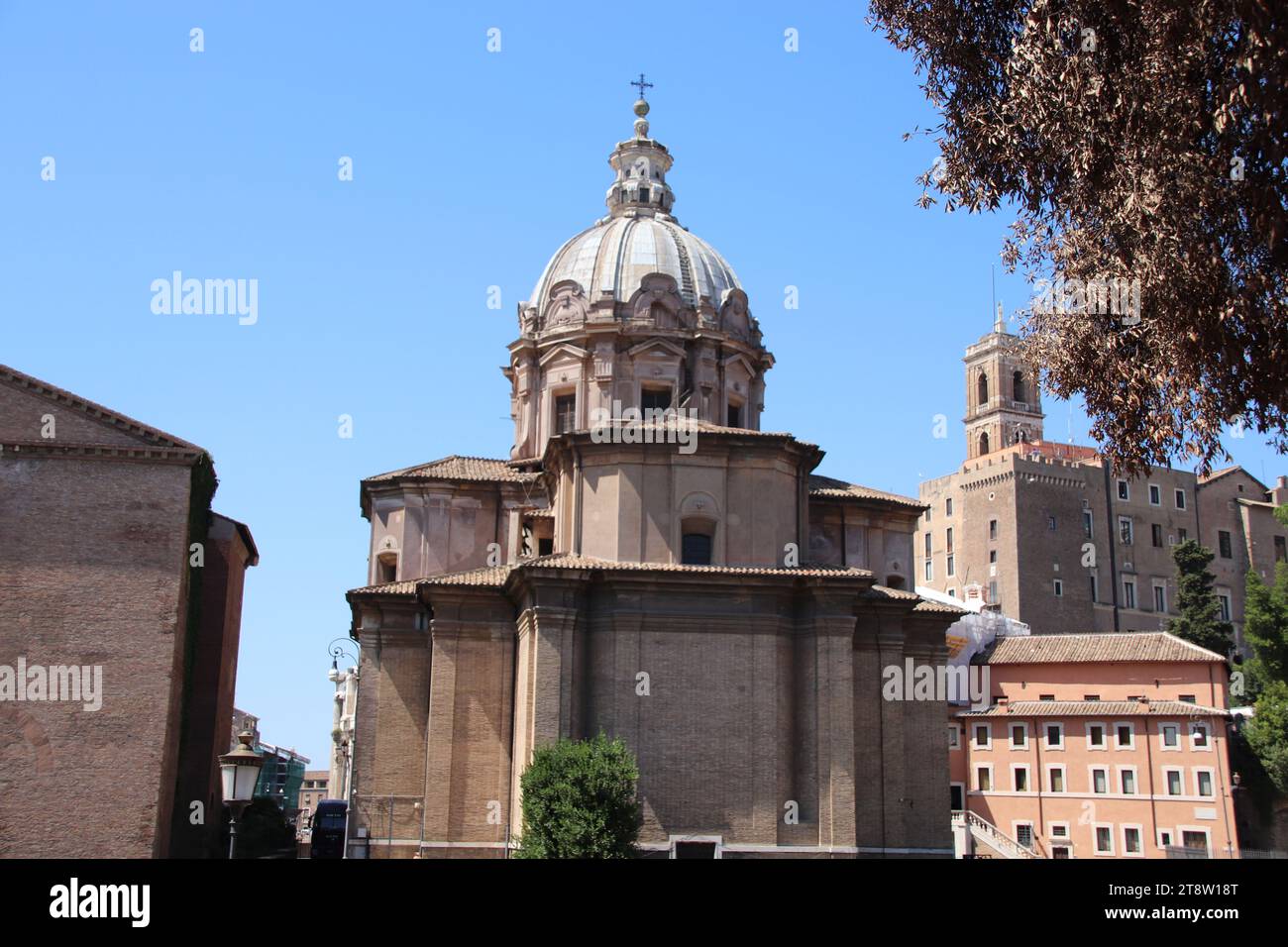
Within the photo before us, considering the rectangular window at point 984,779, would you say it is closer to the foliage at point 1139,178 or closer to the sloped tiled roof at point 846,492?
the sloped tiled roof at point 846,492

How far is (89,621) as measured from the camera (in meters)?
32.9

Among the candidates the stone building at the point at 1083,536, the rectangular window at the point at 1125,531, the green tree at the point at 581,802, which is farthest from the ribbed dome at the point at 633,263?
the rectangular window at the point at 1125,531

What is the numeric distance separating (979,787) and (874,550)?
54.5ft

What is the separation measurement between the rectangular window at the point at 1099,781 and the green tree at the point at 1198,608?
717 inches

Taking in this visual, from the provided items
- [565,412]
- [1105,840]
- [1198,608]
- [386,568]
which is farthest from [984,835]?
[1198,608]

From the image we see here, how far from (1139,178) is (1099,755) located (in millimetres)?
38586

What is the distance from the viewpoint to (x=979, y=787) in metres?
51.7

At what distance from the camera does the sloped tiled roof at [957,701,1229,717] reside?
47.0m

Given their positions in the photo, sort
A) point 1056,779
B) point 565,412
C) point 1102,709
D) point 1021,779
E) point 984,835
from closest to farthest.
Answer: point 565,412 < point 984,835 < point 1102,709 < point 1056,779 < point 1021,779

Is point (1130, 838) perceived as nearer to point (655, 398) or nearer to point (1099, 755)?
point (1099, 755)

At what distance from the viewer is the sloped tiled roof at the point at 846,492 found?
39.1 m

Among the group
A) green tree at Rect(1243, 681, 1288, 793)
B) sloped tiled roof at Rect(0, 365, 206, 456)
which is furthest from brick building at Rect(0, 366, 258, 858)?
green tree at Rect(1243, 681, 1288, 793)

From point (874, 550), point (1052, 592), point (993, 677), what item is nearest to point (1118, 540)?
point (1052, 592)
